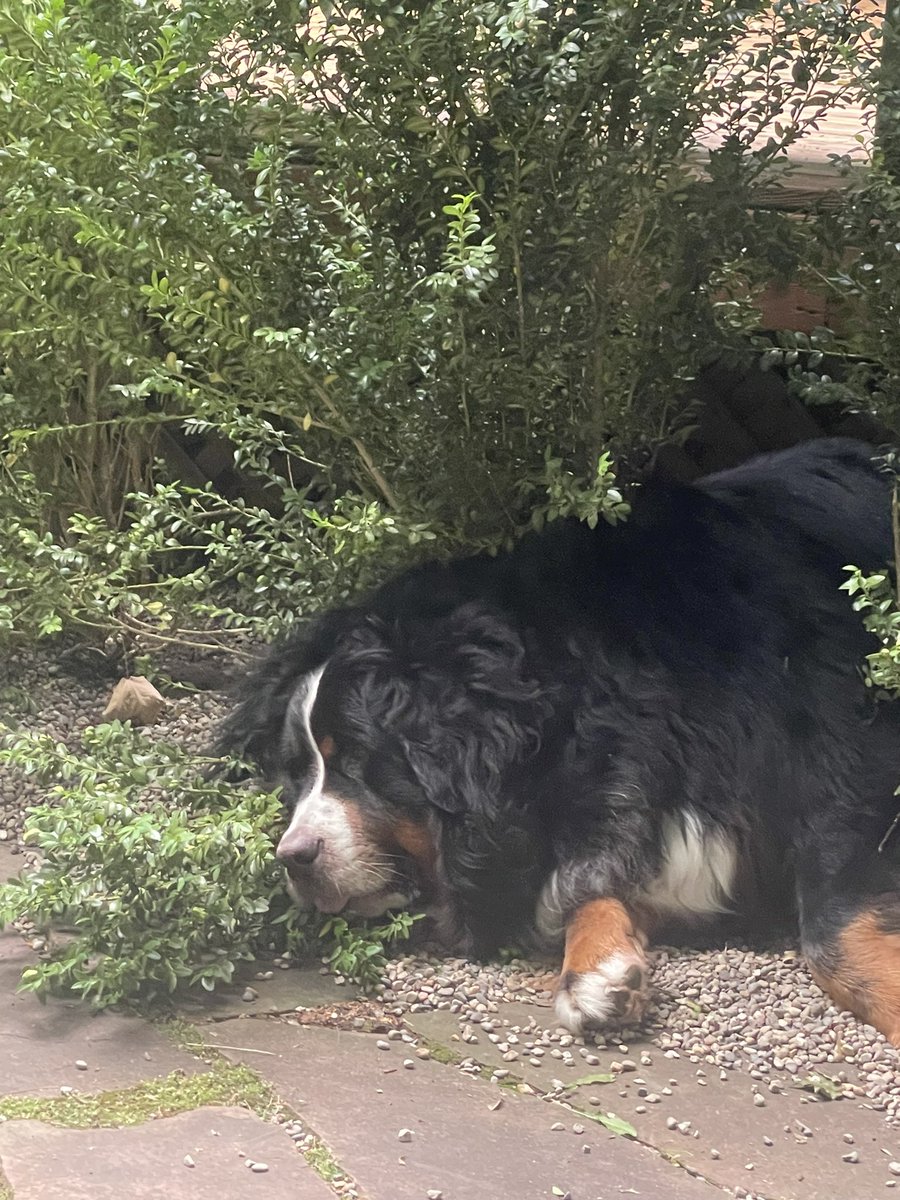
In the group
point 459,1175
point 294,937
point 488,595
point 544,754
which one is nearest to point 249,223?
point 488,595

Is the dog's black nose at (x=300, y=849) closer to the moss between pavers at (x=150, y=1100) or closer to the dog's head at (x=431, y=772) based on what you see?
the dog's head at (x=431, y=772)

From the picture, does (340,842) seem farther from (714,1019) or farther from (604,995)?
(714,1019)

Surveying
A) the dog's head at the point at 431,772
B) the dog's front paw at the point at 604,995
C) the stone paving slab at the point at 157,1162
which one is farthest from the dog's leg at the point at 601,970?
the stone paving slab at the point at 157,1162

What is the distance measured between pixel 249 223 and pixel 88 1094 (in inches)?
59.3

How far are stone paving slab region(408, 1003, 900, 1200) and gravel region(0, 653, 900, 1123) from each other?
0.05ft

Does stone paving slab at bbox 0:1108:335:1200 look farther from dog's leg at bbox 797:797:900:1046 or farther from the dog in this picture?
Result: dog's leg at bbox 797:797:900:1046

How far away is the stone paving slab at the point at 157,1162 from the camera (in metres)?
1.56

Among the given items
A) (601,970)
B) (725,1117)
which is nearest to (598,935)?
(601,970)

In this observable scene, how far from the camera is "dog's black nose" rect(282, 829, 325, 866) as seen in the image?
7.62ft

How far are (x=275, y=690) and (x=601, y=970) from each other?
89 centimetres

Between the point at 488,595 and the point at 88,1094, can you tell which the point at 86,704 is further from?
the point at 88,1094

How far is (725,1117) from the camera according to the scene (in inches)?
75.0

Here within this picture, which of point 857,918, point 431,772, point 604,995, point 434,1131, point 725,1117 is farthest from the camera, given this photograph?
point 431,772

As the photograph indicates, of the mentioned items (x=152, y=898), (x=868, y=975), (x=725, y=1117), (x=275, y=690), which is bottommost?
(x=725, y=1117)
